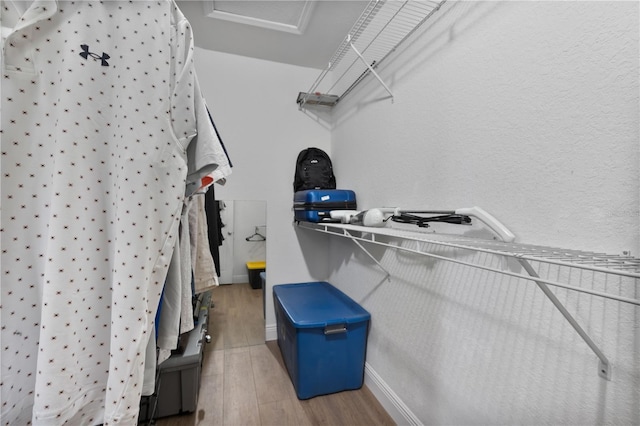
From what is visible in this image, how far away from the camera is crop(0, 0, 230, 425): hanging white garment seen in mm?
548

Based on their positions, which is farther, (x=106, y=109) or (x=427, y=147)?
(x=427, y=147)

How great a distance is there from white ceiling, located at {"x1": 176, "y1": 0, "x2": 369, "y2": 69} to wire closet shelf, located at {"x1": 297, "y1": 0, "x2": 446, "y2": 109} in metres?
0.15

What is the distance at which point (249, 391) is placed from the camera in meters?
1.55

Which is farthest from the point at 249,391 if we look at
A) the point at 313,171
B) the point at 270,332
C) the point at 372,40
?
the point at 372,40

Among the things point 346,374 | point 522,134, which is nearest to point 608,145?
→ point 522,134

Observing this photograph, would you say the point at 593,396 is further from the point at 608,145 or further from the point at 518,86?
the point at 518,86

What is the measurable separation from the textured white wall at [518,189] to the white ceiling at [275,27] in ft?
2.09

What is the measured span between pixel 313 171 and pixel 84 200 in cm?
169


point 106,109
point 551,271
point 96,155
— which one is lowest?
point 551,271

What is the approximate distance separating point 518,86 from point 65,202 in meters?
1.26

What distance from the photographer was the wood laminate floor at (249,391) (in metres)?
1.35

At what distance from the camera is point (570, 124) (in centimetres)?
69

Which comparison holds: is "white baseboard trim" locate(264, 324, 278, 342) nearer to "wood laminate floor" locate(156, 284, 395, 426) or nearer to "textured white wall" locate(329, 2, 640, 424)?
"wood laminate floor" locate(156, 284, 395, 426)

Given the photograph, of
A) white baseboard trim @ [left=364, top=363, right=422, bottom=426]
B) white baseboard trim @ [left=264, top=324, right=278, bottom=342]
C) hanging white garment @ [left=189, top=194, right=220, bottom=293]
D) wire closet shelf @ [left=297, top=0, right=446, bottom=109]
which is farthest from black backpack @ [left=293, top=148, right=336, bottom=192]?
white baseboard trim @ [left=364, top=363, right=422, bottom=426]
